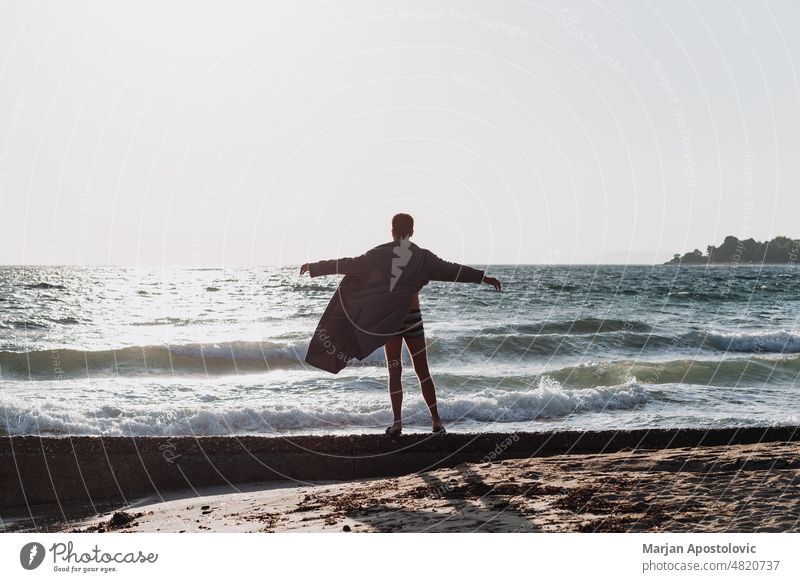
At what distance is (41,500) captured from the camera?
305 inches

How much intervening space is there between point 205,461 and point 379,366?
1054cm

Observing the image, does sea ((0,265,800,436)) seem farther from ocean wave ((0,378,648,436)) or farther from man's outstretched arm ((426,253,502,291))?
man's outstretched arm ((426,253,502,291))

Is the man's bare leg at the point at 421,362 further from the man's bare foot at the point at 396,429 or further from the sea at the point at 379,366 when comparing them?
the sea at the point at 379,366

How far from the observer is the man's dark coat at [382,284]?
7.79 metres

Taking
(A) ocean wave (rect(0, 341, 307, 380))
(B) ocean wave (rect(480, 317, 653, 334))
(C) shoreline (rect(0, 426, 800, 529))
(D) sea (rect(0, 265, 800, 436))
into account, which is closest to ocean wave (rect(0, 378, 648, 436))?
(D) sea (rect(0, 265, 800, 436))

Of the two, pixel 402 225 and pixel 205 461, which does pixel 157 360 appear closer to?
pixel 205 461

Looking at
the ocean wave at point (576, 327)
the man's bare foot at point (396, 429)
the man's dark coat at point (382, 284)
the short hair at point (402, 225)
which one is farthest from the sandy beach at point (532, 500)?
the ocean wave at point (576, 327)

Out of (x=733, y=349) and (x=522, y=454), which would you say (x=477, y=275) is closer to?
(x=522, y=454)

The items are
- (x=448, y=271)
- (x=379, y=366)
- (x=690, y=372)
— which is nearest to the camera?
(x=448, y=271)

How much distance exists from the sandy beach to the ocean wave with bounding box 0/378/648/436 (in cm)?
441

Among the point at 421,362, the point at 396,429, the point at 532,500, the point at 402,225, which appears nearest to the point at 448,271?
the point at 402,225

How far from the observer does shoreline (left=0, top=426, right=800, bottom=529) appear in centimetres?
775

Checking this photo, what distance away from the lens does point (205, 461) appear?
798cm

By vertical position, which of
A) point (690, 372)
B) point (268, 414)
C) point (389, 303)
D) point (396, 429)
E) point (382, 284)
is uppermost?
point (382, 284)
